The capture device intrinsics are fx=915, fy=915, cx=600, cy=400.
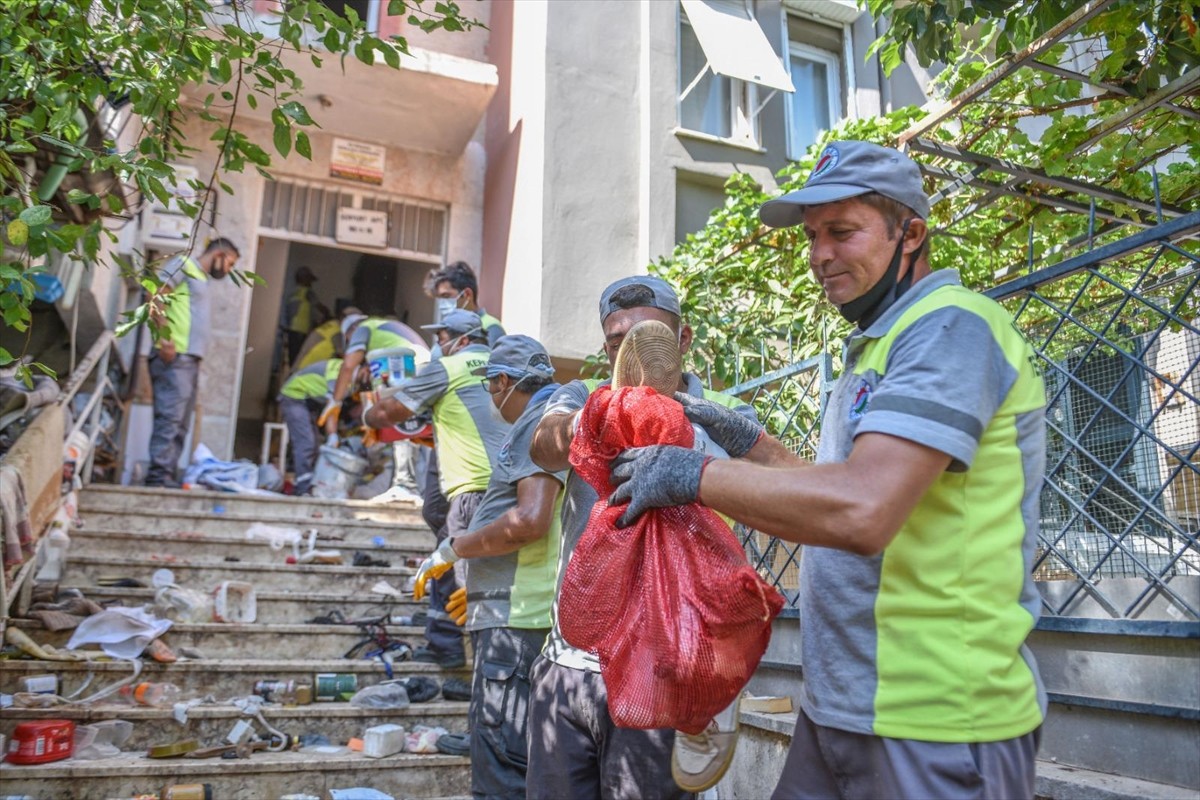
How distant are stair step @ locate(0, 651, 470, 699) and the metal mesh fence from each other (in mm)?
3527

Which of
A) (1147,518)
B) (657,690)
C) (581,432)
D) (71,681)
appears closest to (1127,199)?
(1147,518)

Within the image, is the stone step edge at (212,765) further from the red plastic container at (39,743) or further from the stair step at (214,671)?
the stair step at (214,671)

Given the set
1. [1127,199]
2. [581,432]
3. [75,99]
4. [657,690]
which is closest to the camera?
[657,690]

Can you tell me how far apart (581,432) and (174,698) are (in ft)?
12.7

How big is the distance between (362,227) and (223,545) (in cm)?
491

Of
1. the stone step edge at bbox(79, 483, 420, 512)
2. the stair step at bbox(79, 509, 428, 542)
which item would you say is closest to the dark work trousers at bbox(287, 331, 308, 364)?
the stone step edge at bbox(79, 483, 420, 512)

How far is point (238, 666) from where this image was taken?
4.83 metres

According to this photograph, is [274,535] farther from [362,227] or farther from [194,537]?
[362,227]

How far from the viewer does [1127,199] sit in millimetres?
3926

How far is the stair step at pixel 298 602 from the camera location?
210 inches

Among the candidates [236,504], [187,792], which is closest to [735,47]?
[236,504]

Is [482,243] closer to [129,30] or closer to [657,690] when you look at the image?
[129,30]

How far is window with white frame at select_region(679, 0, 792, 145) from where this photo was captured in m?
9.72

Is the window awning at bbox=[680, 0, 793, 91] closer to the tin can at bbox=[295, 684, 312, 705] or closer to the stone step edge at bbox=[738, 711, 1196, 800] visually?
the tin can at bbox=[295, 684, 312, 705]
